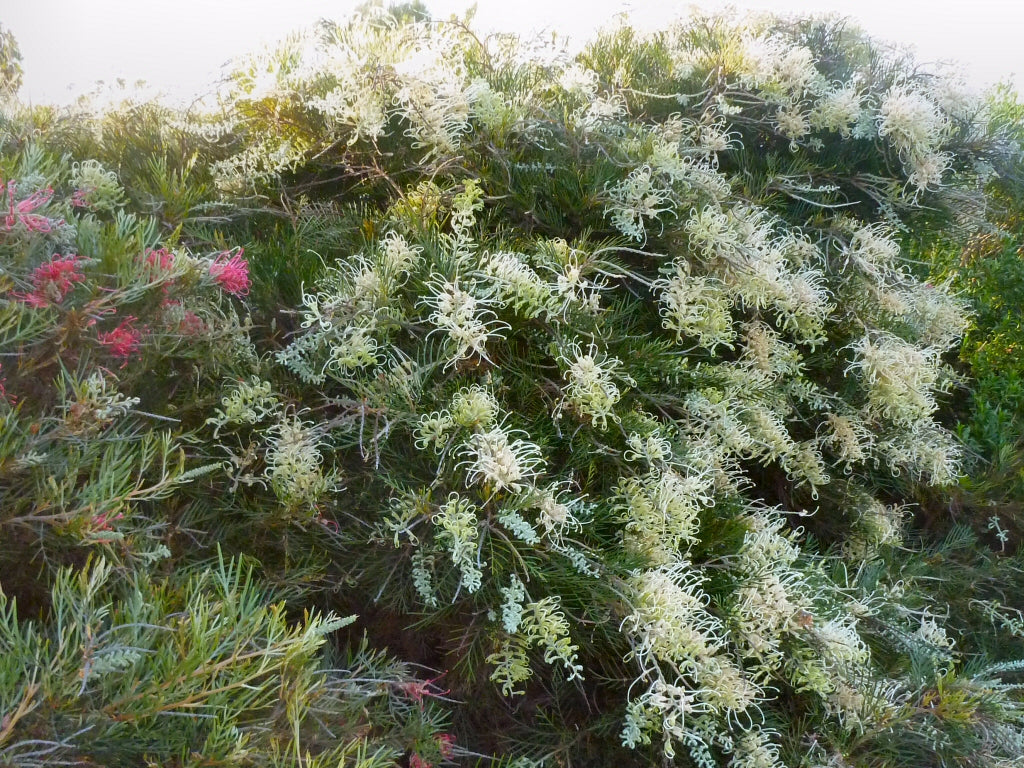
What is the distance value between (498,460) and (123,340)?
0.65 meters

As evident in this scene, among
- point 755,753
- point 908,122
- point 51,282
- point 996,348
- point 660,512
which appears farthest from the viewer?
point 996,348

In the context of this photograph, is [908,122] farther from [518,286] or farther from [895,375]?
[518,286]

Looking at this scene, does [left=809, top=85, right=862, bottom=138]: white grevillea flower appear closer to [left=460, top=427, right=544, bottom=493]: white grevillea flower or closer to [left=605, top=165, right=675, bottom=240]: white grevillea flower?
[left=605, top=165, right=675, bottom=240]: white grevillea flower

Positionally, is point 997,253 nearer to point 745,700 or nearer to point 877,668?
point 877,668

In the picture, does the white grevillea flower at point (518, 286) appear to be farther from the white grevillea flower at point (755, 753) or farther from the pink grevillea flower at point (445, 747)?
the white grevillea flower at point (755, 753)

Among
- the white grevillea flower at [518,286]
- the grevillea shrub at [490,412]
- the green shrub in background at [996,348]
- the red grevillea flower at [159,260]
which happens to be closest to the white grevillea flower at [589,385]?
the grevillea shrub at [490,412]

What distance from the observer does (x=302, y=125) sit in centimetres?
195

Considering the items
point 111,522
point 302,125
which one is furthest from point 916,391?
point 111,522

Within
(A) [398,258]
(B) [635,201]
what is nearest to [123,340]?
(A) [398,258]

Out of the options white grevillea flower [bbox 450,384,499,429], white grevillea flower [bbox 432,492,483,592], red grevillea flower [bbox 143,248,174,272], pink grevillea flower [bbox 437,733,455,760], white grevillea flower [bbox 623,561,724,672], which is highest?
red grevillea flower [bbox 143,248,174,272]

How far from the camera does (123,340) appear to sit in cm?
119

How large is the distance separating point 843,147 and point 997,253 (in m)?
1.10

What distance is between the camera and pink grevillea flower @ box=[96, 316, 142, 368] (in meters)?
1.18

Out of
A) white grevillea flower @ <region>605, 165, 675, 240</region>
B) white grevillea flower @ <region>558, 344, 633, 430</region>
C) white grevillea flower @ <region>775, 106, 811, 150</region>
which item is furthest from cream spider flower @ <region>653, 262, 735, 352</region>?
white grevillea flower @ <region>775, 106, 811, 150</region>
